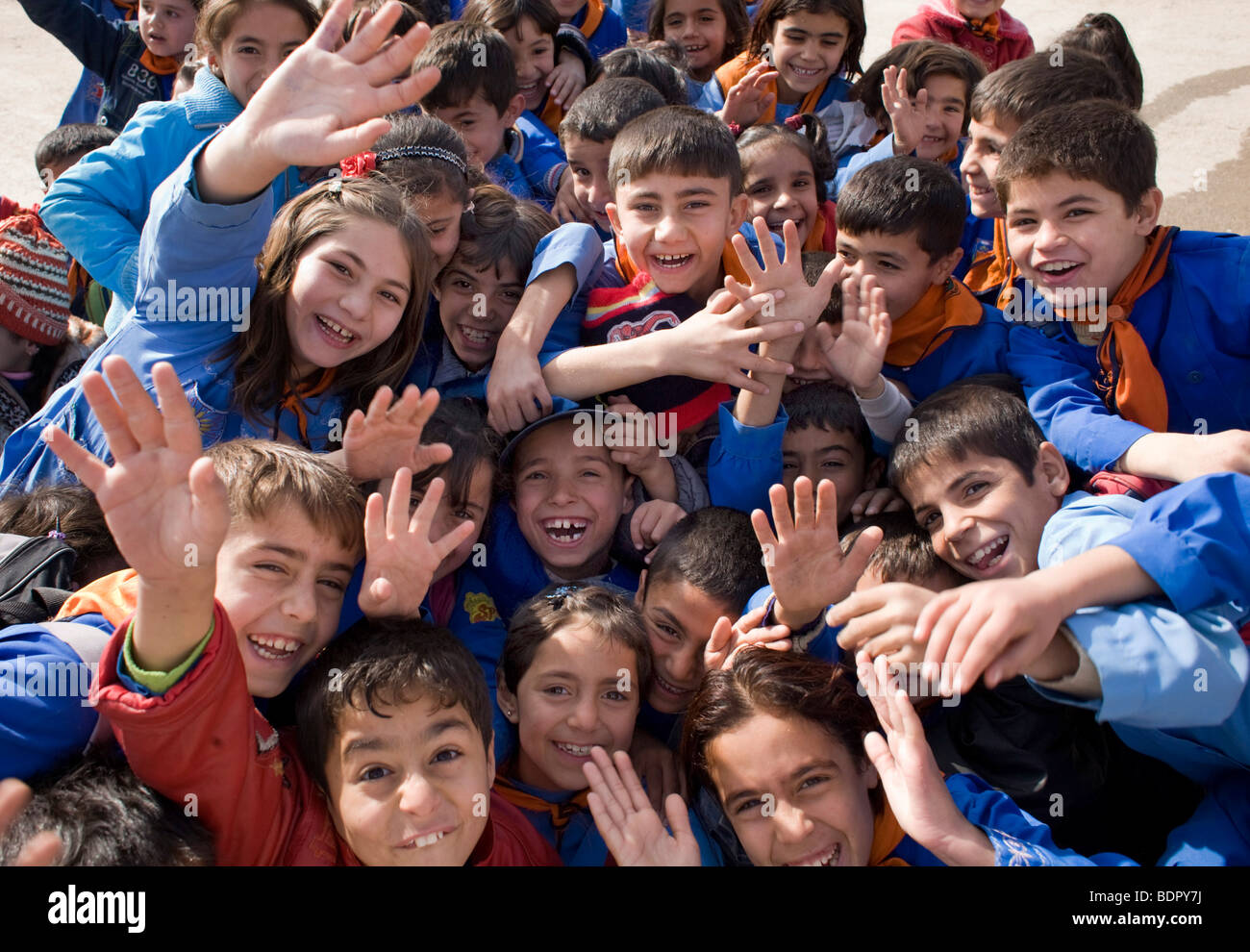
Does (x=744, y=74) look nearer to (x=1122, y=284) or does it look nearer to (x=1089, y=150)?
(x=1089, y=150)

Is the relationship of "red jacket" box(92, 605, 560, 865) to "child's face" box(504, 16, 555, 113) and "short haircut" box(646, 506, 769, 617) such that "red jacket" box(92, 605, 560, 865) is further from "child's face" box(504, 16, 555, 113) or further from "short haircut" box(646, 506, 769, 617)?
"child's face" box(504, 16, 555, 113)

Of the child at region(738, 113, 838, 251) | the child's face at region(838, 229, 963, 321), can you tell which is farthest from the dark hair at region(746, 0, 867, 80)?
the child's face at region(838, 229, 963, 321)

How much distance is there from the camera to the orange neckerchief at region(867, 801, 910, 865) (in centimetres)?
202

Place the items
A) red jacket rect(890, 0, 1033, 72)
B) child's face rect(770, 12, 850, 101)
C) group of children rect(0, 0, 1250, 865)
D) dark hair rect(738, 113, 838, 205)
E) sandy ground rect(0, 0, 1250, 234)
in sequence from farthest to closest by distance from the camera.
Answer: sandy ground rect(0, 0, 1250, 234)
red jacket rect(890, 0, 1033, 72)
child's face rect(770, 12, 850, 101)
dark hair rect(738, 113, 838, 205)
group of children rect(0, 0, 1250, 865)

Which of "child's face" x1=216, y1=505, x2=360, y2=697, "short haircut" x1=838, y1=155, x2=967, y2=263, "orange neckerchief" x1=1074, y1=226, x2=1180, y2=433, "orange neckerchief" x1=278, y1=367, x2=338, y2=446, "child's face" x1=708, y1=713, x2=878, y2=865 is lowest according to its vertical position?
"child's face" x1=708, y1=713, x2=878, y2=865

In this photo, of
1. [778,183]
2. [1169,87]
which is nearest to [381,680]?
[778,183]

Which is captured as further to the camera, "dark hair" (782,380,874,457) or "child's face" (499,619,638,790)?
"dark hair" (782,380,874,457)

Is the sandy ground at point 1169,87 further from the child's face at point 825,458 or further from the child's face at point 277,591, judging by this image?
the child's face at point 277,591

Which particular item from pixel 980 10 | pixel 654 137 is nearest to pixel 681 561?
pixel 654 137

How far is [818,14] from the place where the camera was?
418 cm

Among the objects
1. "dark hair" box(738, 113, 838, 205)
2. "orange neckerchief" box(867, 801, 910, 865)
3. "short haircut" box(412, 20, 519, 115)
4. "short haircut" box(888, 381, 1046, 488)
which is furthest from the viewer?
"short haircut" box(412, 20, 519, 115)

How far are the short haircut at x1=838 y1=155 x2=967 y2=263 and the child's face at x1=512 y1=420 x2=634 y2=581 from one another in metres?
1.00

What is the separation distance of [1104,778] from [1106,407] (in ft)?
2.98

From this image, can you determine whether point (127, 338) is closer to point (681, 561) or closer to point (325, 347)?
point (325, 347)
